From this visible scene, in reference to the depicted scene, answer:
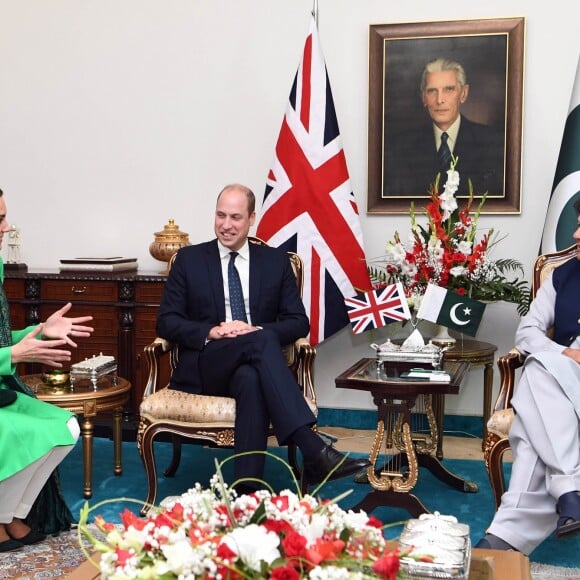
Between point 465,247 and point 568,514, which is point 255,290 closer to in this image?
point 465,247

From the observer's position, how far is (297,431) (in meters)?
3.53

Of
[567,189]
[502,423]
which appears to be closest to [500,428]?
[502,423]

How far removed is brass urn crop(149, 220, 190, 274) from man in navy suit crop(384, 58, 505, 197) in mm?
1453

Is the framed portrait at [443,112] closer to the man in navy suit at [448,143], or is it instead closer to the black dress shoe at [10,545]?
the man in navy suit at [448,143]

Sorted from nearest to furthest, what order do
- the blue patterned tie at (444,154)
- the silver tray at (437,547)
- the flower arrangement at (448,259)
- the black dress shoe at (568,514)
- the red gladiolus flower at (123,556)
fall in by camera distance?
the red gladiolus flower at (123,556) → the silver tray at (437,547) → the black dress shoe at (568,514) → the flower arrangement at (448,259) → the blue patterned tie at (444,154)

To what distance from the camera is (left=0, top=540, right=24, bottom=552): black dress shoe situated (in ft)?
10.7

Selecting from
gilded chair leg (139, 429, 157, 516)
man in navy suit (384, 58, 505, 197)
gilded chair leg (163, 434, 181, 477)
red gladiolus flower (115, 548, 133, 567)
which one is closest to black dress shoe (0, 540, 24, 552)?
gilded chair leg (139, 429, 157, 516)

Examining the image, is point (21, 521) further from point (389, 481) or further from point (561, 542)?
point (561, 542)

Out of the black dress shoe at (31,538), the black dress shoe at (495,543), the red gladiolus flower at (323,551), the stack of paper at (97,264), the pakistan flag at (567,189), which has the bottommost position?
the black dress shoe at (31,538)

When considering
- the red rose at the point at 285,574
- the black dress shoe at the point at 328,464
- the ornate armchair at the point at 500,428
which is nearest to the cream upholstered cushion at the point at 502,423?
the ornate armchair at the point at 500,428

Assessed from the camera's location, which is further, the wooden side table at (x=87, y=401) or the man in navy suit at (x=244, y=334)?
the wooden side table at (x=87, y=401)

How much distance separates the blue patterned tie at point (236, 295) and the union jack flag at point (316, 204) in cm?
93

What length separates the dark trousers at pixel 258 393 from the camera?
11.6 ft

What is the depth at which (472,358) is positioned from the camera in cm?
443
